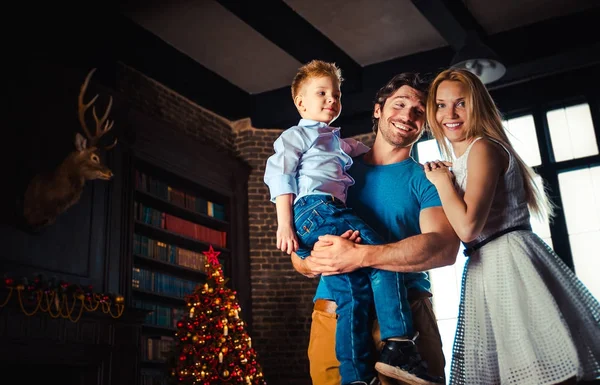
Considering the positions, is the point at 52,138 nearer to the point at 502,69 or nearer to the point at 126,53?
the point at 126,53

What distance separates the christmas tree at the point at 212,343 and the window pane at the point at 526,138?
3.84 m

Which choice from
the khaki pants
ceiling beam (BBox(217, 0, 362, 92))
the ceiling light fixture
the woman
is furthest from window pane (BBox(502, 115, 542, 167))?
the khaki pants

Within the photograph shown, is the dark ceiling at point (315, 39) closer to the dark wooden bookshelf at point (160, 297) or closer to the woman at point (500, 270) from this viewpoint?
the dark wooden bookshelf at point (160, 297)

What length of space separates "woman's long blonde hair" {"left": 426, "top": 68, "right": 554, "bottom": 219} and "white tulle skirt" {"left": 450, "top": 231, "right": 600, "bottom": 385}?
0.17 metres

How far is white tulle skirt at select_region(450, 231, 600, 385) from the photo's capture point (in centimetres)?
160

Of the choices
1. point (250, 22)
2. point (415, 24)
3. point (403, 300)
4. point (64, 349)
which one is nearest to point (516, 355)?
point (403, 300)

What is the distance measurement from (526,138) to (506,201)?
6.36 metres

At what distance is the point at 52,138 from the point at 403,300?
15.4 ft

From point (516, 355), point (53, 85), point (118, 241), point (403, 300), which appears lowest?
point (516, 355)

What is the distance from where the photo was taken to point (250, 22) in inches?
251

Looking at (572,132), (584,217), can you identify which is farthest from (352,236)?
(572,132)

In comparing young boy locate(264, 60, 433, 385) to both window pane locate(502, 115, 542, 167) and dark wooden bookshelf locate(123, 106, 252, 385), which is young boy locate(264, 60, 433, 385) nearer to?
dark wooden bookshelf locate(123, 106, 252, 385)

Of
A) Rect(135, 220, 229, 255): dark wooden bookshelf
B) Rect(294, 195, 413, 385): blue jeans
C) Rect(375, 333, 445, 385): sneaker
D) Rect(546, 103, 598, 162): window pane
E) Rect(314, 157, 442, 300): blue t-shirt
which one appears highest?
Rect(546, 103, 598, 162): window pane

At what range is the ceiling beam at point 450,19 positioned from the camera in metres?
6.23
